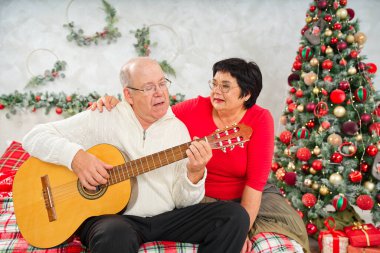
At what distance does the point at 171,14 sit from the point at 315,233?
8.36 ft

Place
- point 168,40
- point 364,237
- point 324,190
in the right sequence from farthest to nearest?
point 168,40
point 324,190
point 364,237

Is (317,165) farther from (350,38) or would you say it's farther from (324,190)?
(350,38)

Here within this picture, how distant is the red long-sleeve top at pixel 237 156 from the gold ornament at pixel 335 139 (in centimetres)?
94

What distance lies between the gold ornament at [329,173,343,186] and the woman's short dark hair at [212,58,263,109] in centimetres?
110

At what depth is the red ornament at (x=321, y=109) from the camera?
9.21ft

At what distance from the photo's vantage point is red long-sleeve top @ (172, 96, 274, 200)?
1.89 metres

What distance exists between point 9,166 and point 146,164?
1381 millimetres

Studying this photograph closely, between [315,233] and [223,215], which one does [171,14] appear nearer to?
Result: [315,233]

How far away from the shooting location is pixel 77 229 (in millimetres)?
1631

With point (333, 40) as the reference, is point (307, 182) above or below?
below

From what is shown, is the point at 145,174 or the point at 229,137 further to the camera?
the point at 145,174

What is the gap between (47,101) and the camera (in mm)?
3672

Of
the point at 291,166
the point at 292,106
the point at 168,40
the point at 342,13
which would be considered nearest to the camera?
the point at 342,13

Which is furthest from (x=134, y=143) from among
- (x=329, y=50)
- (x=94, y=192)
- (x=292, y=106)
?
(x=329, y=50)
